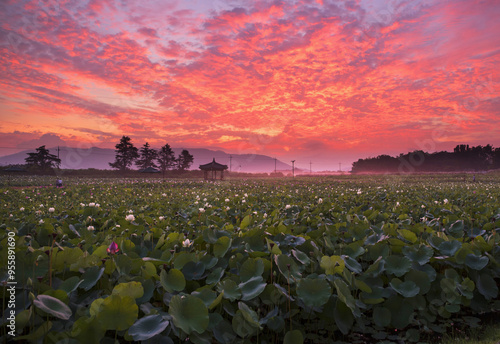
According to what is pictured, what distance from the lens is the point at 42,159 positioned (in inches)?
2350

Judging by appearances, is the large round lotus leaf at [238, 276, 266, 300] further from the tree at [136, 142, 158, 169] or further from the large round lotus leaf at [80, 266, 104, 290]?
the tree at [136, 142, 158, 169]

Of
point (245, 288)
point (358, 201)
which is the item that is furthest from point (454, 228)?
point (358, 201)

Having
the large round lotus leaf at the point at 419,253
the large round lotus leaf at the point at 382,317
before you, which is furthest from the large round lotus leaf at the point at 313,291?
the large round lotus leaf at the point at 419,253

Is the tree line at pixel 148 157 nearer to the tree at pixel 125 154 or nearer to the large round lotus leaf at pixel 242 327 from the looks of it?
the tree at pixel 125 154

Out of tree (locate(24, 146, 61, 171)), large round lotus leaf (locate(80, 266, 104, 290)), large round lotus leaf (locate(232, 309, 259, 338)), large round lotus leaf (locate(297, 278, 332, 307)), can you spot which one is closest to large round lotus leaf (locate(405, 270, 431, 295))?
large round lotus leaf (locate(297, 278, 332, 307))

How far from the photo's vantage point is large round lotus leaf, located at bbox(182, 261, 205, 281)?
2143 millimetres

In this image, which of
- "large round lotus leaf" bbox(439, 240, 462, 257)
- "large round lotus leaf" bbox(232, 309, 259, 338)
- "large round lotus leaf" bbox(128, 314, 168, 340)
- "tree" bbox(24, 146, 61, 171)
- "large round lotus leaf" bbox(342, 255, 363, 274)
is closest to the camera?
"large round lotus leaf" bbox(128, 314, 168, 340)

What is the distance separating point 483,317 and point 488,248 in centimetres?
62

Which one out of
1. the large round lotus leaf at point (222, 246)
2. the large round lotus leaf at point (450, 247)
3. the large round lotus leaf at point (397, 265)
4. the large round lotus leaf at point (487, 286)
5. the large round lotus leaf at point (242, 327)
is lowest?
the large round lotus leaf at point (487, 286)

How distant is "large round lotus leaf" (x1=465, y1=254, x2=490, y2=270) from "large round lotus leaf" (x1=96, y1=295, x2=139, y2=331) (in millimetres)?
2736

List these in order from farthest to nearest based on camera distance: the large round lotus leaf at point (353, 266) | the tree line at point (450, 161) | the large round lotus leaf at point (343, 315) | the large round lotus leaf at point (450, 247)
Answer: the tree line at point (450, 161) < the large round lotus leaf at point (450, 247) < the large round lotus leaf at point (353, 266) < the large round lotus leaf at point (343, 315)

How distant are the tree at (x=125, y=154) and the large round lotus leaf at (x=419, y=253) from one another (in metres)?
75.1

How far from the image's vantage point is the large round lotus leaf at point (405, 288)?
7.18 feet

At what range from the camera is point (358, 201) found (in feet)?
23.2
